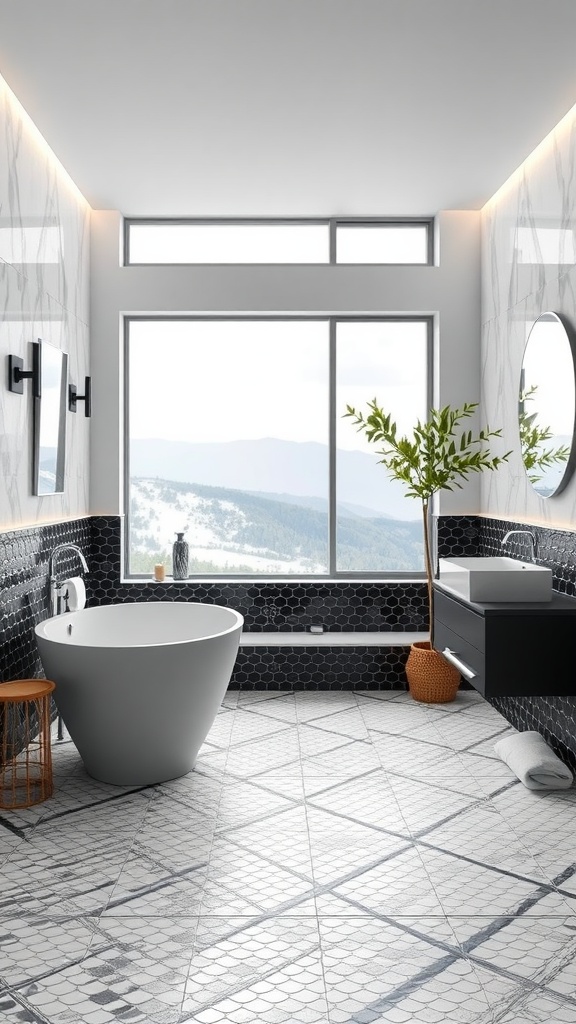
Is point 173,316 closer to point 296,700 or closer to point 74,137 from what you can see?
point 74,137

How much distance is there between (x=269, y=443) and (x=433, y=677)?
211cm

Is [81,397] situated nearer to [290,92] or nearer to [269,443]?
[269,443]

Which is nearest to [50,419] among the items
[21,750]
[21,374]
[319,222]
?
[21,374]

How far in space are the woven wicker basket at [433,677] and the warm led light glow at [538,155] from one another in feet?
9.88

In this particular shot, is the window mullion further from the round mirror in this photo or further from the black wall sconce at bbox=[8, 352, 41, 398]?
the black wall sconce at bbox=[8, 352, 41, 398]

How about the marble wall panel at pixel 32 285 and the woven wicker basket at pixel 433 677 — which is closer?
the marble wall panel at pixel 32 285

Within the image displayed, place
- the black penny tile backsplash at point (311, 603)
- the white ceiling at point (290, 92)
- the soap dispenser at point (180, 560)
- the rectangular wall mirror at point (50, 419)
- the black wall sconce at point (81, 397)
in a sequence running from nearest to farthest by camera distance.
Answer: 1. the white ceiling at point (290, 92)
2. the rectangular wall mirror at point (50, 419)
3. the black wall sconce at point (81, 397)
4. the black penny tile backsplash at point (311, 603)
5. the soap dispenser at point (180, 560)

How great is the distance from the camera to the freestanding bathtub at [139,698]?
3488mm

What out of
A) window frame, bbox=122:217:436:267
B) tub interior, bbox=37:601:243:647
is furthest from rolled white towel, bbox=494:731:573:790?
window frame, bbox=122:217:436:267

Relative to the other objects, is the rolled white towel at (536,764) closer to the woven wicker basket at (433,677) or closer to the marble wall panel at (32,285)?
the woven wicker basket at (433,677)

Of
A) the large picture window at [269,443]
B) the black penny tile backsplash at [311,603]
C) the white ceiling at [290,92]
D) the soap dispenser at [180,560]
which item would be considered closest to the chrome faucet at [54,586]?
the black penny tile backsplash at [311,603]

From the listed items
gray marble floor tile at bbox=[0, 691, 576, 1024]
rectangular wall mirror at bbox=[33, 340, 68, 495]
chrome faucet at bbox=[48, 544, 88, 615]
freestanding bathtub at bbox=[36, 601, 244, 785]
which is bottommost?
gray marble floor tile at bbox=[0, 691, 576, 1024]

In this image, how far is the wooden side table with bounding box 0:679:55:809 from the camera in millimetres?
3543

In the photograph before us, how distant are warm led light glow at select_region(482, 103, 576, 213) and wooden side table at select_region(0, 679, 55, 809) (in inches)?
151
